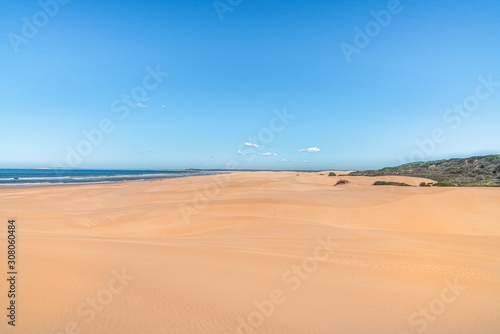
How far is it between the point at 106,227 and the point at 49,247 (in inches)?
241

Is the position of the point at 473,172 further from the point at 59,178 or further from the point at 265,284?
the point at 59,178

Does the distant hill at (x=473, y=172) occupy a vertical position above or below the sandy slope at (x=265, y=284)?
above

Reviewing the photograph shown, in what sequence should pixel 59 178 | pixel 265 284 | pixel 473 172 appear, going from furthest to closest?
pixel 59 178 < pixel 473 172 < pixel 265 284

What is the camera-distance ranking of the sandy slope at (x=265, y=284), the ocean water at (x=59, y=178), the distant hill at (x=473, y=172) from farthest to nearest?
the ocean water at (x=59, y=178) < the distant hill at (x=473, y=172) < the sandy slope at (x=265, y=284)

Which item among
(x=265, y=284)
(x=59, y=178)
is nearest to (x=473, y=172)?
(x=265, y=284)

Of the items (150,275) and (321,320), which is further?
(150,275)

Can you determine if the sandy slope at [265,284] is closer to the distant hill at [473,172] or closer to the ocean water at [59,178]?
the distant hill at [473,172]

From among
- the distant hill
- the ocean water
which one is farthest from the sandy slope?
the ocean water

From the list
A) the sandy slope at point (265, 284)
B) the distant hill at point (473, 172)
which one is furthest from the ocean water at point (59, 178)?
the distant hill at point (473, 172)

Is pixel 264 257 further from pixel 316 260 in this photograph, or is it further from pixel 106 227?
pixel 106 227

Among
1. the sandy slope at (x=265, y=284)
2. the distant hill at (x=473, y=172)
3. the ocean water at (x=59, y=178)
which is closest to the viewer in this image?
the sandy slope at (x=265, y=284)

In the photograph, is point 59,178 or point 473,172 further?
point 59,178

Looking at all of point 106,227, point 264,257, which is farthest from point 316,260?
point 106,227

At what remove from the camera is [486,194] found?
1731 centimetres
